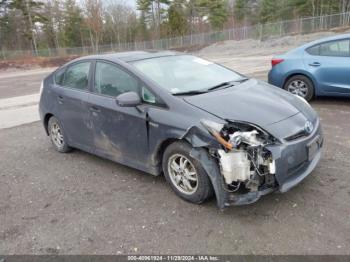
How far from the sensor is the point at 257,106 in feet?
11.4

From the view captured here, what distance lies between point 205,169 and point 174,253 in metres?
0.83

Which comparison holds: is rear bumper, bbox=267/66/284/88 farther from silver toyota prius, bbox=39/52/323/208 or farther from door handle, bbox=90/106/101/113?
door handle, bbox=90/106/101/113

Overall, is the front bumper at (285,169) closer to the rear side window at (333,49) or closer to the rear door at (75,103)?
the rear door at (75,103)

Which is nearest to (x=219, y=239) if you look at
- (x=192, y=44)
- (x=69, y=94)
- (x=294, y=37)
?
(x=69, y=94)

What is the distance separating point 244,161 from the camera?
3027 millimetres

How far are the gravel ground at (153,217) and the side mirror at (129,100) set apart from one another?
1.05 meters

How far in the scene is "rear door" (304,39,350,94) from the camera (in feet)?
21.1

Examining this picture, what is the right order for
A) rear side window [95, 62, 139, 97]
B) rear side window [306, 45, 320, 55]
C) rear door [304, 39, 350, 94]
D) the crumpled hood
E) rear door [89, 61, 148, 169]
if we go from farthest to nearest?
rear side window [306, 45, 320, 55]
rear door [304, 39, 350, 94]
rear side window [95, 62, 139, 97]
rear door [89, 61, 148, 169]
the crumpled hood

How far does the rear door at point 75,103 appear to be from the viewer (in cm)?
457

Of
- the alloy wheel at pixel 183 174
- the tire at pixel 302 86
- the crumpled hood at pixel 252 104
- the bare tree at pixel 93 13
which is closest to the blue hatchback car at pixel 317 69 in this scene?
the tire at pixel 302 86

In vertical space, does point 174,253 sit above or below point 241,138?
below

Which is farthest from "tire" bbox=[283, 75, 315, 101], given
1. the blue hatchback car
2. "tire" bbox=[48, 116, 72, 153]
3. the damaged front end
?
"tire" bbox=[48, 116, 72, 153]

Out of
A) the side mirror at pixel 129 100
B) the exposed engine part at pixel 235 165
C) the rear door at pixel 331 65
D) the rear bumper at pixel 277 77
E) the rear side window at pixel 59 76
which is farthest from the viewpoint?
the rear bumper at pixel 277 77

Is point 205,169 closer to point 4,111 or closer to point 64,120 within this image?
point 64,120
